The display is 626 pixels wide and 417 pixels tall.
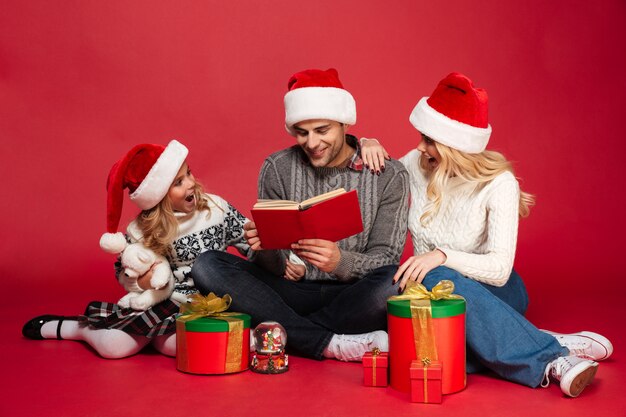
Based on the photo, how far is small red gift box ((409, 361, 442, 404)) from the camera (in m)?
2.40

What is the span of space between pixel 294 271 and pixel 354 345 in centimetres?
40

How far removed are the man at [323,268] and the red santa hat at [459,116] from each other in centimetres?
28

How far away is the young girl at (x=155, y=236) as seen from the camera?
3.04 metres

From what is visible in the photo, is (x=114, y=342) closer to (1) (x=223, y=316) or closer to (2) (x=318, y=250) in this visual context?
(1) (x=223, y=316)

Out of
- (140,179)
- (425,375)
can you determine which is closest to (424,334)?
(425,375)

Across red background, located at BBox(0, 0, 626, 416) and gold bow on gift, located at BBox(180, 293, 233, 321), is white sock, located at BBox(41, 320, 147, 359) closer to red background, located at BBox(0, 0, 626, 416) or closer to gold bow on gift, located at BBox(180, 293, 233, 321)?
gold bow on gift, located at BBox(180, 293, 233, 321)

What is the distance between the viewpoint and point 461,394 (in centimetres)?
251

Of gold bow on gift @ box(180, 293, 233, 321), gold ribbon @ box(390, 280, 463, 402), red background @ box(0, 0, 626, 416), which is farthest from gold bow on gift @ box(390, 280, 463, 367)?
red background @ box(0, 0, 626, 416)

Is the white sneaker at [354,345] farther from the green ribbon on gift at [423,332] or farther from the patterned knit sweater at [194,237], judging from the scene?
the patterned knit sweater at [194,237]

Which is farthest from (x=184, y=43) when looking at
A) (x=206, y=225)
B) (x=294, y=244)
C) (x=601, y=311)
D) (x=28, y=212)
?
(x=601, y=311)

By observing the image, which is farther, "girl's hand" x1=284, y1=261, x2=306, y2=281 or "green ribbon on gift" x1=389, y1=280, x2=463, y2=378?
"girl's hand" x1=284, y1=261, x2=306, y2=281

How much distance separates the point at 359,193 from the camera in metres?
3.13

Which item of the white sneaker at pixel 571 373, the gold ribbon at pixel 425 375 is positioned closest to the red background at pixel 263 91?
the white sneaker at pixel 571 373

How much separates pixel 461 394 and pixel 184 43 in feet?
9.67
